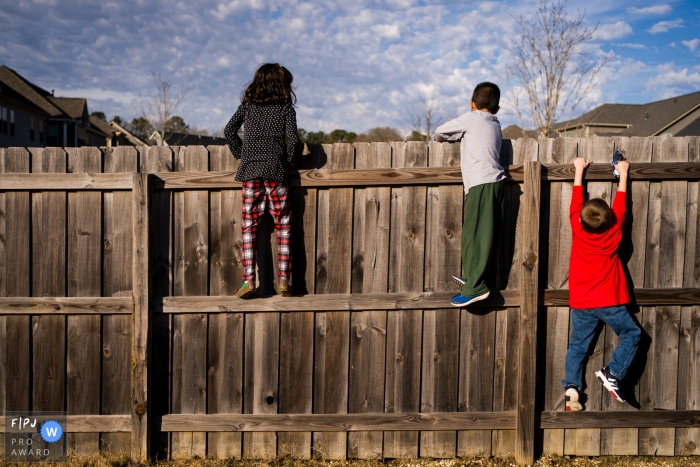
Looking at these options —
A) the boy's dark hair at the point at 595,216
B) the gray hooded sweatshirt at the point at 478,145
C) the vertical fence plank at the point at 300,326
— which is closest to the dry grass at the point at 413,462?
the vertical fence plank at the point at 300,326

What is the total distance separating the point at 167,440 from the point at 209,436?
314 mm

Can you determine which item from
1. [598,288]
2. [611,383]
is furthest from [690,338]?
[598,288]

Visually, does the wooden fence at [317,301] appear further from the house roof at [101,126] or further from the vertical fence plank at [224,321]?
the house roof at [101,126]

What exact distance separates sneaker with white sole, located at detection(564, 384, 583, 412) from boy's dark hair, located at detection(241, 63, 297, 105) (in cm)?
299

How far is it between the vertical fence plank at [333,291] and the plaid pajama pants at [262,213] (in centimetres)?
26

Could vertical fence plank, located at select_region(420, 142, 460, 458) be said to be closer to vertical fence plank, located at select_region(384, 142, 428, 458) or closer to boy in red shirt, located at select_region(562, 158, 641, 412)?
vertical fence plank, located at select_region(384, 142, 428, 458)

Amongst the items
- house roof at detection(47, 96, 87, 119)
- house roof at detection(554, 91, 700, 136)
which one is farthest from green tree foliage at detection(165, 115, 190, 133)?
house roof at detection(554, 91, 700, 136)

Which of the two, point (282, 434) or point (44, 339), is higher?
point (44, 339)

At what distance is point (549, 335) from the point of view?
4.38 metres

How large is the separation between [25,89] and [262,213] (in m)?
41.7

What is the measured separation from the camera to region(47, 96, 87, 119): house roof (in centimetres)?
4438

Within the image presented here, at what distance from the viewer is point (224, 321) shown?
430 centimetres

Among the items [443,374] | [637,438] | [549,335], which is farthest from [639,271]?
[443,374]

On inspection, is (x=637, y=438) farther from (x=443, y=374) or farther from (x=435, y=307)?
(x=435, y=307)
